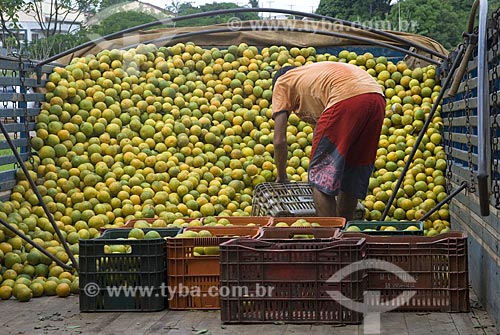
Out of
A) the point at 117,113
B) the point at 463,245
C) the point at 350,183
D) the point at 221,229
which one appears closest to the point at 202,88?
the point at 117,113

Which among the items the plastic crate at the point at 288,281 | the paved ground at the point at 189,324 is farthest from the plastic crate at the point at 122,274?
the plastic crate at the point at 288,281

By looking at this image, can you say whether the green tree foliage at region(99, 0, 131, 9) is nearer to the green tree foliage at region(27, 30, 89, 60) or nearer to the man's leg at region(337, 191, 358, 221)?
the green tree foliage at region(27, 30, 89, 60)

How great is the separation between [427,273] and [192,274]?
1.40 m

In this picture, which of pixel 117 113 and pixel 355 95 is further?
pixel 117 113

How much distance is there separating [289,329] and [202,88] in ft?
15.7

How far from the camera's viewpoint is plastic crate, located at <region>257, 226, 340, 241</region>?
199 inches

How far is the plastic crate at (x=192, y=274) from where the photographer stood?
195 inches

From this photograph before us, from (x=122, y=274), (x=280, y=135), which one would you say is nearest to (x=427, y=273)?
(x=122, y=274)

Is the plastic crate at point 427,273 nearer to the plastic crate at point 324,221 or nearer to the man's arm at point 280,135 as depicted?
the plastic crate at point 324,221

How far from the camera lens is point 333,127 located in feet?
20.0

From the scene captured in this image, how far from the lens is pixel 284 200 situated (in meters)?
6.60

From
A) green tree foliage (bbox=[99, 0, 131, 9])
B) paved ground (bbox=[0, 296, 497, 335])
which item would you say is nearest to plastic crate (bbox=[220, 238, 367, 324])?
paved ground (bbox=[0, 296, 497, 335])

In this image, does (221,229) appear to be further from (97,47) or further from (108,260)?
(97,47)

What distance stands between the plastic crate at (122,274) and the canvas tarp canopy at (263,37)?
440 centimetres
